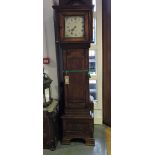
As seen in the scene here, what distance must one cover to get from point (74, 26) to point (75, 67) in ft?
1.79

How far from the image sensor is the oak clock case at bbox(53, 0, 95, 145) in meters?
2.90

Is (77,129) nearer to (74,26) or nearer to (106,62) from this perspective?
(106,62)

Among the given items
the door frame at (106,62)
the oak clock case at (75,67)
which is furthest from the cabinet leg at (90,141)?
the door frame at (106,62)

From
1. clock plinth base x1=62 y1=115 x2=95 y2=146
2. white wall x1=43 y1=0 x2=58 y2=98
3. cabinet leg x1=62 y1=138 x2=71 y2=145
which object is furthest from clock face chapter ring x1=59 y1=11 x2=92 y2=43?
cabinet leg x1=62 y1=138 x2=71 y2=145

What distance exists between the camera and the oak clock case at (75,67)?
2902 millimetres

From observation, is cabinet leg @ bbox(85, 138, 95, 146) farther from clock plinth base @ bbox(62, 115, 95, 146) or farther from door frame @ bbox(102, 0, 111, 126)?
door frame @ bbox(102, 0, 111, 126)

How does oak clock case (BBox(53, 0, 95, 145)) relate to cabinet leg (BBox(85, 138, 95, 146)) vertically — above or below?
above

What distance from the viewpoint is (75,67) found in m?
3.03

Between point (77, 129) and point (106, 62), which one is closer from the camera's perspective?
point (77, 129)

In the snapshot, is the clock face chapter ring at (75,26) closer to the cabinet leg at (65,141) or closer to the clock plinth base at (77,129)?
the clock plinth base at (77,129)

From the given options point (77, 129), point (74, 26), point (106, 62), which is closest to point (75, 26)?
point (74, 26)
